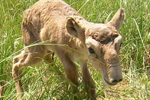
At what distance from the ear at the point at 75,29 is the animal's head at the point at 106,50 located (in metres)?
0.19

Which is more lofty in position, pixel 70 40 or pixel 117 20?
pixel 117 20

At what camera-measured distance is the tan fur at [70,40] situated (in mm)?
4828

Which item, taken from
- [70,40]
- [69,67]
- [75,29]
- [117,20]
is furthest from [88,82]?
[117,20]

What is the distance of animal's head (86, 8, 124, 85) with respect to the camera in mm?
4715

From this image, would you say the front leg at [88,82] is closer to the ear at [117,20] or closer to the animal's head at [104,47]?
the animal's head at [104,47]

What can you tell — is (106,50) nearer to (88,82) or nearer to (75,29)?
(75,29)

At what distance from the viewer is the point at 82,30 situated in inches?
210

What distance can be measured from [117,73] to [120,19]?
3.76 ft

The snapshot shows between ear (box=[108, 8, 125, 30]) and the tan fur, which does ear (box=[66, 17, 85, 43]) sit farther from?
ear (box=[108, 8, 125, 30])

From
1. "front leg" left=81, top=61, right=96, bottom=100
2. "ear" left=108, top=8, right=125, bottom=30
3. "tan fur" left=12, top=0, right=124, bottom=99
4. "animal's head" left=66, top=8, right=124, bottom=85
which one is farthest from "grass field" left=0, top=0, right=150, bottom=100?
"animal's head" left=66, top=8, right=124, bottom=85

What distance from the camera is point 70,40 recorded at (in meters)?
5.68

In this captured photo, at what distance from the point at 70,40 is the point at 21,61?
1388 millimetres

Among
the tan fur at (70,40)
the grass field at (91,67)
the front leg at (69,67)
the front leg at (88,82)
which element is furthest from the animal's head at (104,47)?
the grass field at (91,67)

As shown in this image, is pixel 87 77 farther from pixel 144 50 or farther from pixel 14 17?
pixel 14 17
